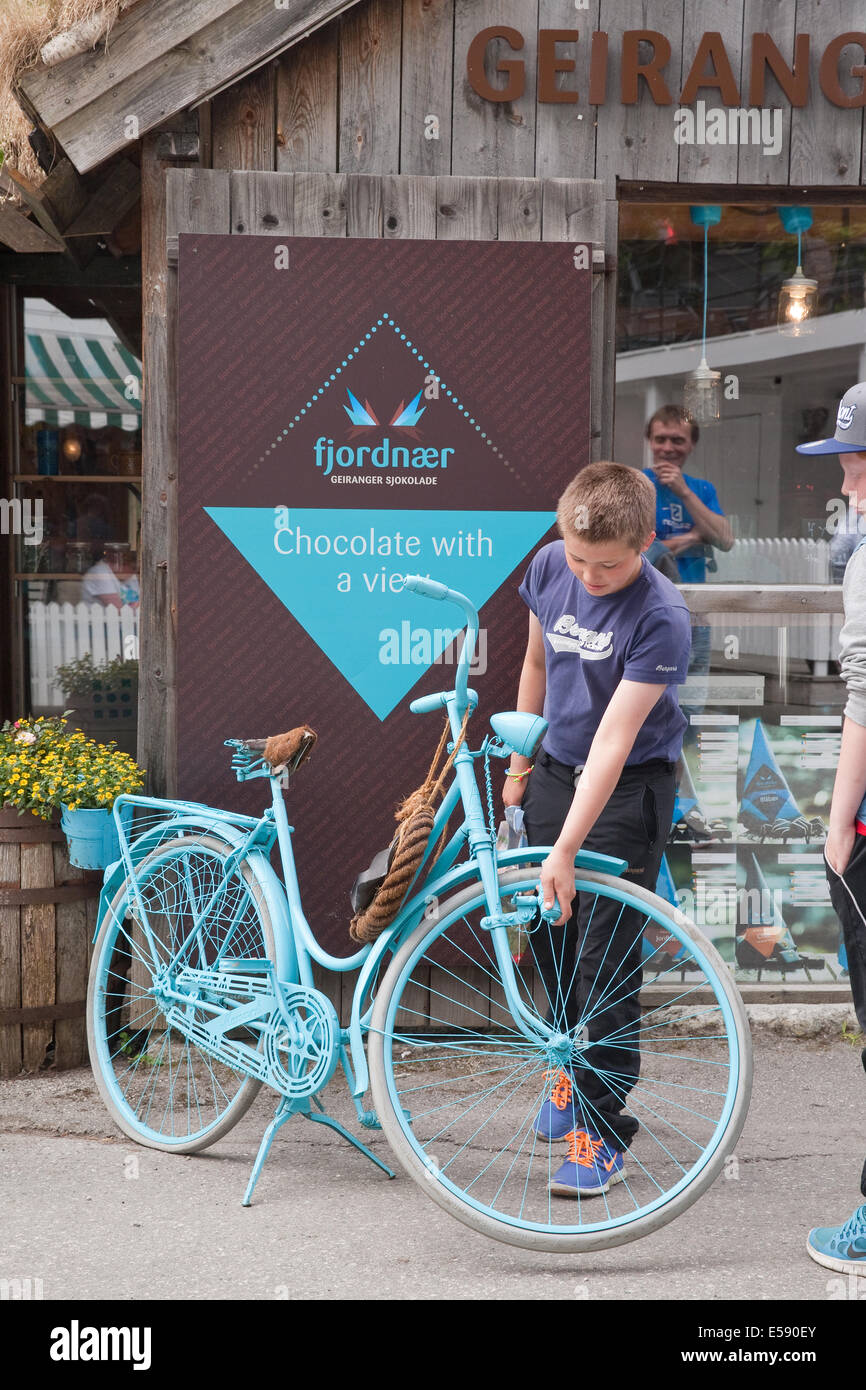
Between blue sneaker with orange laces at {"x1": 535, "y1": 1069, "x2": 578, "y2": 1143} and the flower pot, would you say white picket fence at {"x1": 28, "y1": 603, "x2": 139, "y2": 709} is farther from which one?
blue sneaker with orange laces at {"x1": 535, "y1": 1069, "x2": 578, "y2": 1143}

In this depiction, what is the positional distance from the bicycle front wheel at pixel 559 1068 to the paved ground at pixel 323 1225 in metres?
0.13

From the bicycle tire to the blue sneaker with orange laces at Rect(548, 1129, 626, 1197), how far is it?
0.86 m

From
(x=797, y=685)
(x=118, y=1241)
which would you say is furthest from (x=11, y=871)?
(x=797, y=685)

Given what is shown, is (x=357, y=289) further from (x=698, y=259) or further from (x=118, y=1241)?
(x=118, y=1241)

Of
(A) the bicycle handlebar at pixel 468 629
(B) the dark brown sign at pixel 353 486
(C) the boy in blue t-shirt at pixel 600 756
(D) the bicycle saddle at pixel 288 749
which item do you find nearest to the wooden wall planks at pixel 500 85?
(B) the dark brown sign at pixel 353 486

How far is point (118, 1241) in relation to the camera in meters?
3.21

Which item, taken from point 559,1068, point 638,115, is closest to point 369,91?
point 638,115

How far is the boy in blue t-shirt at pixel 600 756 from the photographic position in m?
3.16

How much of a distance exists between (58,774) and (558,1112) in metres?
1.84

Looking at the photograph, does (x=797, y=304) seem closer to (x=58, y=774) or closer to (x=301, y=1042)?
(x=58, y=774)

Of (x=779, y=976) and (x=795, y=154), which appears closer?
(x=795, y=154)

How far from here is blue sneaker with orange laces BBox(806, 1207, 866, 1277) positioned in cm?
303

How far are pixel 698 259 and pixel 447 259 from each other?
1322 mm

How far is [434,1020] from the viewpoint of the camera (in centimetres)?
393
